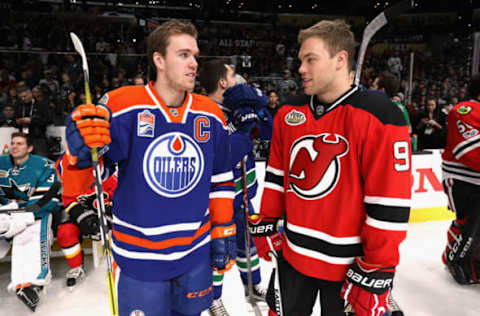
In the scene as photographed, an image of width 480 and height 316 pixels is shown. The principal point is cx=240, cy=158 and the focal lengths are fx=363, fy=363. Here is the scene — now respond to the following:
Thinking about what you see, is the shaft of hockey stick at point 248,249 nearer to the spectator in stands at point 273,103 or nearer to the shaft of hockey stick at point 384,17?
the shaft of hockey stick at point 384,17

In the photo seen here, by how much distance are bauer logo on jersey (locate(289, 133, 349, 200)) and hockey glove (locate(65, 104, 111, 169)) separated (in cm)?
66

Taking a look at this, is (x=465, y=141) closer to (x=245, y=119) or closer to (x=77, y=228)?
(x=245, y=119)

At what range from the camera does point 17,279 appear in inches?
103

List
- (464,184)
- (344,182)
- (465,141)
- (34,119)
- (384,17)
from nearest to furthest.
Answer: (344,182), (384,17), (465,141), (464,184), (34,119)

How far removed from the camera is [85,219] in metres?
2.96

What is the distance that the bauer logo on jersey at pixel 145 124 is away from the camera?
1.33 meters

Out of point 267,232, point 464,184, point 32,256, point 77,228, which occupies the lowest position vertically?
point 32,256

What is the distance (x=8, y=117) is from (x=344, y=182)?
4722 mm

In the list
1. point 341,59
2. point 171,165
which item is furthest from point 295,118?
point 171,165

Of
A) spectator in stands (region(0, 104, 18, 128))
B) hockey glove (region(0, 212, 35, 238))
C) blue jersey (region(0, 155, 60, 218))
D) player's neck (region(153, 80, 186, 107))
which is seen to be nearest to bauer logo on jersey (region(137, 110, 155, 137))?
player's neck (region(153, 80, 186, 107))

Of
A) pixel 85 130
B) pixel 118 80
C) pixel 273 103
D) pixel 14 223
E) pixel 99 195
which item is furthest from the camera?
pixel 118 80

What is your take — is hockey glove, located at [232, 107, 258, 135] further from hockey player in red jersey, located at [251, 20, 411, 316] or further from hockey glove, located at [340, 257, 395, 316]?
hockey glove, located at [340, 257, 395, 316]

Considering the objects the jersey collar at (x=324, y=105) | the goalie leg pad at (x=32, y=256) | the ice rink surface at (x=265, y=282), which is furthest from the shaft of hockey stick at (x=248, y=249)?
the goalie leg pad at (x=32, y=256)

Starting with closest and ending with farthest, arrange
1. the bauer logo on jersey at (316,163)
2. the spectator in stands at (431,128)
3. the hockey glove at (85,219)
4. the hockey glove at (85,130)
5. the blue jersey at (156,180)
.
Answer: the hockey glove at (85,130) < the bauer logo on jersey at (316,163) < the blue jersey at (156,180) < the hockey glove at (85,219) < the spectator in stands at (431,128)
